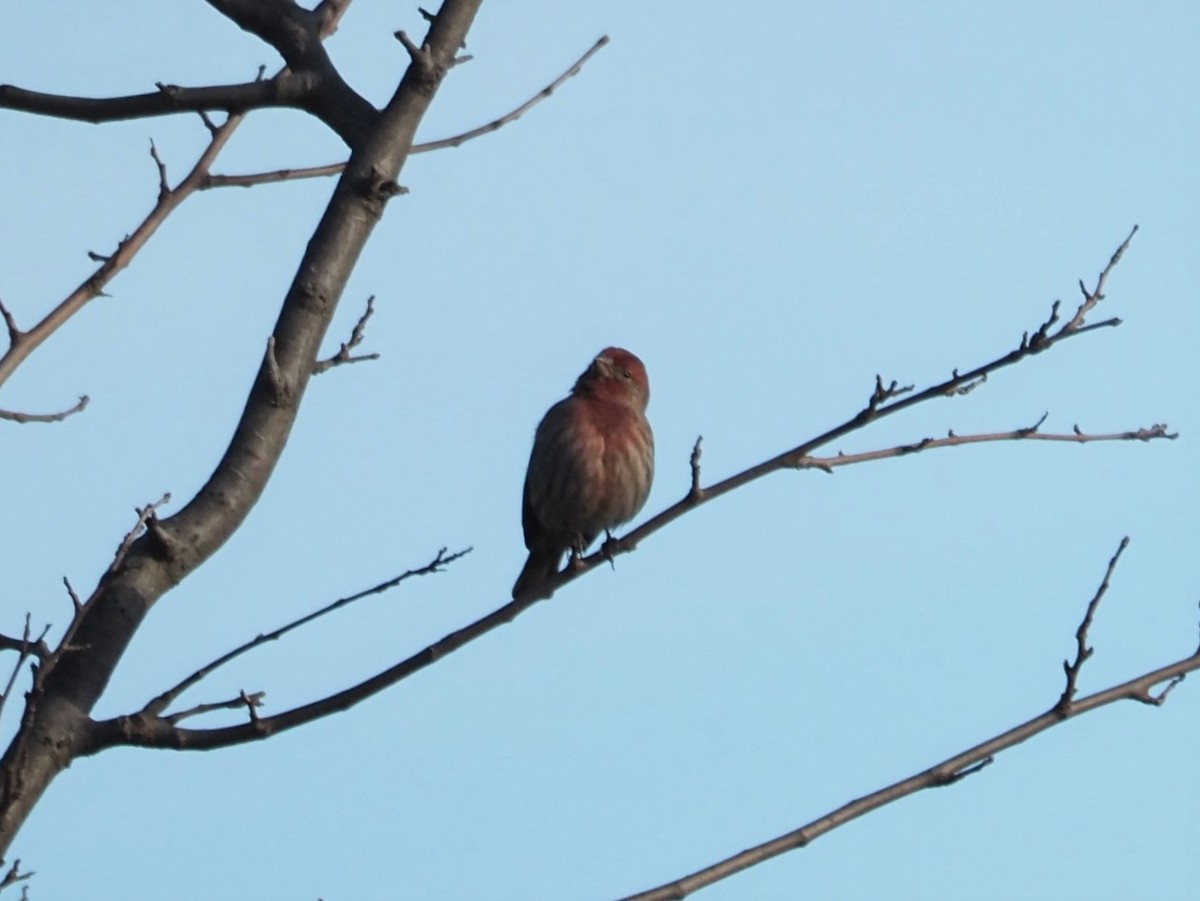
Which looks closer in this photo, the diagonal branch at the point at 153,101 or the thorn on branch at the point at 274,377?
the thorn on branch at the point at 274,377

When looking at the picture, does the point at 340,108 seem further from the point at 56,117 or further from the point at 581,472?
the point at 581,472

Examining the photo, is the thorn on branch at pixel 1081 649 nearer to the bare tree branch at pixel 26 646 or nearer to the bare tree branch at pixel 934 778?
the bare tree branch at pixel 934 778

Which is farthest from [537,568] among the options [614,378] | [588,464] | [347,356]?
[347,356]

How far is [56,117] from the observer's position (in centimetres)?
468

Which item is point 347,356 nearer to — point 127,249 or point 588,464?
point 127,249

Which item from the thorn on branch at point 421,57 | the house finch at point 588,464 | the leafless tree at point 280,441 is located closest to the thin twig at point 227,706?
the leafless tree at point 280,441

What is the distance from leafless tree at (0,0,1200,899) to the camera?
3809 millimetres

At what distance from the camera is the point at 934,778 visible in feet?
12.3

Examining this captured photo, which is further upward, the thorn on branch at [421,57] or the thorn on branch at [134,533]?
the thorn on branch at [421,57]

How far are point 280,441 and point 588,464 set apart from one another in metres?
4.81

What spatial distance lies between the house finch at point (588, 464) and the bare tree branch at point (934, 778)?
202 inches

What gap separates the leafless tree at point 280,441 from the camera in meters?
3.81

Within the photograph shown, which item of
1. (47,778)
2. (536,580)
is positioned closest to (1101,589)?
(47,778)

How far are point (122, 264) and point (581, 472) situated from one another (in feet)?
15.5
